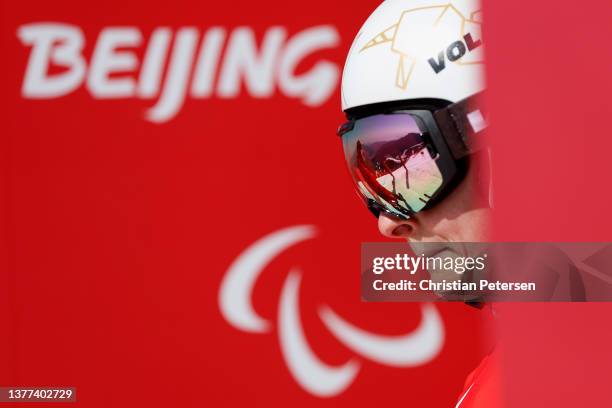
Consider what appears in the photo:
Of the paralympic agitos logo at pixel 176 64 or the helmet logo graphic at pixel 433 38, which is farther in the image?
the paralympic agitos logo at pixel 176 64

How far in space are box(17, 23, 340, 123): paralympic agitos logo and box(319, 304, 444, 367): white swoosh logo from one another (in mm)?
617

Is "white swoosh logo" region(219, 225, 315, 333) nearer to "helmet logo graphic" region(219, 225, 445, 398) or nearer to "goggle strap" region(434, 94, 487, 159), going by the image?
"helmet logo graphic" region(219, 225, 445, 398)

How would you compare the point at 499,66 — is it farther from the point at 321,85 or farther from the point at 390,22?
the point at 321,85

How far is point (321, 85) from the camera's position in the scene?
2.09 m

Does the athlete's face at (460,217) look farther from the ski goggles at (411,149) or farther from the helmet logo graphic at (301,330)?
the helmet logo graphic at (301,330)

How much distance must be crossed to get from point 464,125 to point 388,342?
4.35 ft

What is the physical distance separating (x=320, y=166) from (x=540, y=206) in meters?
1.59

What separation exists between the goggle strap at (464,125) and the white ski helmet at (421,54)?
0.02 meters

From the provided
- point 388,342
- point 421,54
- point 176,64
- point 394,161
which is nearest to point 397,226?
point 394,161

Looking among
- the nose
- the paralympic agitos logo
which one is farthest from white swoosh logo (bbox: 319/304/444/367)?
the nose

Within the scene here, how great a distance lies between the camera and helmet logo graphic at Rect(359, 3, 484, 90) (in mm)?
881

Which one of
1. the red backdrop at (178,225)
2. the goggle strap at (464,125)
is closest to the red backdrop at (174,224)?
the red backdrop at (178,225)

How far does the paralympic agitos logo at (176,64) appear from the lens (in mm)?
2084

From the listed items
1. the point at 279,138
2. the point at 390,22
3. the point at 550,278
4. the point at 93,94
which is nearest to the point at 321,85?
the point at 279,138
